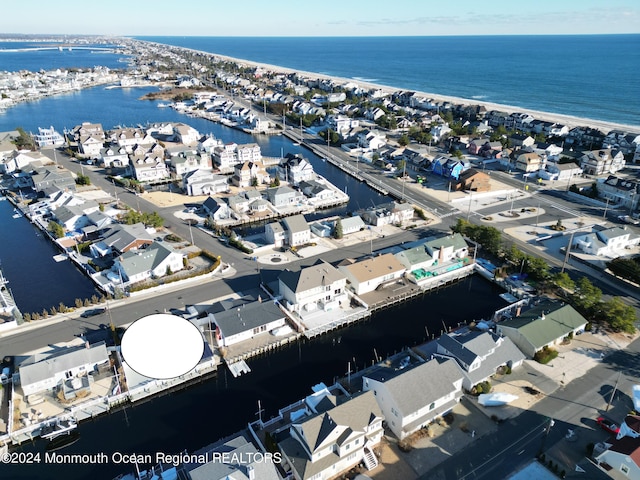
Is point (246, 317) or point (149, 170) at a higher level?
point (149, 170)

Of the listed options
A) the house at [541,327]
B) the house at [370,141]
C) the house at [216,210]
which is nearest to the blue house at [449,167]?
the house at [370,141]

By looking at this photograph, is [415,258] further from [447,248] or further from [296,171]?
[296,171]

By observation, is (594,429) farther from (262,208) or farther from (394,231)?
(262,208)

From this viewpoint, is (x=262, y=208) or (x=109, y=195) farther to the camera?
(x=109, y=195)

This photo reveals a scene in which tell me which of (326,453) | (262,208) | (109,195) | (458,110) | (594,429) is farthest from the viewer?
(458,110)

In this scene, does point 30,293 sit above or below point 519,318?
below

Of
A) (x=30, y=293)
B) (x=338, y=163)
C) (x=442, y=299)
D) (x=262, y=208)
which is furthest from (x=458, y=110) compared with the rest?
(x=30, y=293)

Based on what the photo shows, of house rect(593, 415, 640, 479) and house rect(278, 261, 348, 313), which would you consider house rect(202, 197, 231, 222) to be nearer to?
house rect(278, 261, 348, 313)
